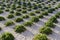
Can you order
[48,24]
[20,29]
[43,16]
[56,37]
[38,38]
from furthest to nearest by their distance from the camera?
[43,16] < [48,24] < [20,29] < [56,37] < [38,38]

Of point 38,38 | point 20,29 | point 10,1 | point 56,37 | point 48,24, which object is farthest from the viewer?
point 10,1

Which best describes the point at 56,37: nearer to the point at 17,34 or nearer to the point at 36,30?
the point at 36,30

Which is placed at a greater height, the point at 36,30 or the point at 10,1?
the point at 36,30

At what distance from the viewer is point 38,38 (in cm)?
1366

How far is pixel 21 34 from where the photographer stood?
15.5 meters

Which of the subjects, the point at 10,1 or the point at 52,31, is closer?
the point at 52,31

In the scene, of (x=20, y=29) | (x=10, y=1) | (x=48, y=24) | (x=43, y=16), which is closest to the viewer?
(x=20, y=29)

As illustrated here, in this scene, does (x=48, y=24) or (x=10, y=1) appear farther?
(x=10, y=1)

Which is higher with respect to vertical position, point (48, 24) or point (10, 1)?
point (48, 24)

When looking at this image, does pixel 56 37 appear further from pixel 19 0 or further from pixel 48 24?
pixel 19 0

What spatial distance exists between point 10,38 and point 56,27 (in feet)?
22.7

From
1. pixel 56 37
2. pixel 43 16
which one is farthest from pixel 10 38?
pixel 43 16

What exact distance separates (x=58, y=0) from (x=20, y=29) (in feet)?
84.9

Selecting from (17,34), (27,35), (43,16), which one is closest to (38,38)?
(27,35)
